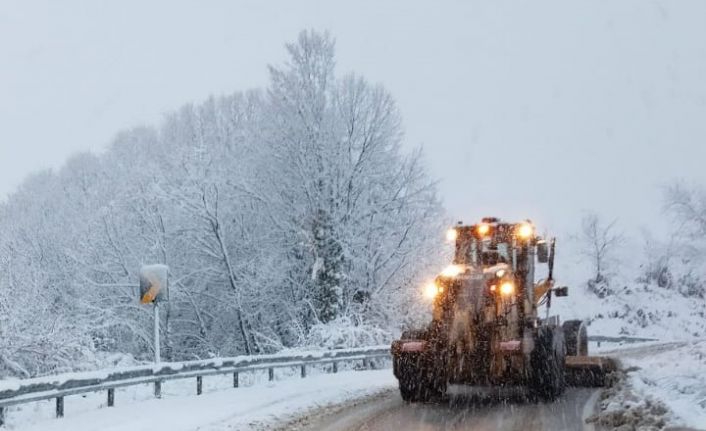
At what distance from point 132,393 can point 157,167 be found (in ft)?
42.9

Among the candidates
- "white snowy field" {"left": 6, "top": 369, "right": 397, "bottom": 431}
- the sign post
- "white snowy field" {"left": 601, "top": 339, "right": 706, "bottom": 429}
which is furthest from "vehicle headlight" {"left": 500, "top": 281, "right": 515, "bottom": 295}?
the sign post

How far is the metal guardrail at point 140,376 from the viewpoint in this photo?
11.3 metres

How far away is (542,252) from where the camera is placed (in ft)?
48.3

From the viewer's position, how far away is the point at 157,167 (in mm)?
28766

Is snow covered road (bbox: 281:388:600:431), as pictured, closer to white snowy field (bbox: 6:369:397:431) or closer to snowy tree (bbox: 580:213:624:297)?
white snowy field (bbox: 6:369:397:431)

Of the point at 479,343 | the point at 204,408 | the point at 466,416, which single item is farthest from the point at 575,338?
the point at 204,408

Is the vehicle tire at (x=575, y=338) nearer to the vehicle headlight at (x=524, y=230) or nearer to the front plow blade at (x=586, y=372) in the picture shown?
the front plow blade at (x=586, y=372)

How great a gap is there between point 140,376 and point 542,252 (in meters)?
Result: 7.68

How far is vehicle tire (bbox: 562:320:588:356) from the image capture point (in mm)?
17219

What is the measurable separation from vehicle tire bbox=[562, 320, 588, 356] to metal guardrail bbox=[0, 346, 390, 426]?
Answer: 5.53 meters

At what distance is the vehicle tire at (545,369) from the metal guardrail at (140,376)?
6337 millimetres

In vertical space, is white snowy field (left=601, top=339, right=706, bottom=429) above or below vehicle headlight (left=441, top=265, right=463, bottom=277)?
below

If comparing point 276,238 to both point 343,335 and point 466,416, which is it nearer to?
point 343,335

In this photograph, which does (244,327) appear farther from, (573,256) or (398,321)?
(573,256)
